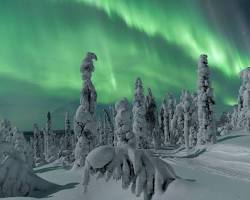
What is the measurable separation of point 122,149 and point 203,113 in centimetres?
4401

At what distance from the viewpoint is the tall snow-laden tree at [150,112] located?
77.4 meters

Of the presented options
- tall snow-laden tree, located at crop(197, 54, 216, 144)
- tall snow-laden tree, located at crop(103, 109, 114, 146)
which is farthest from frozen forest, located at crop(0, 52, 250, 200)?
tall snow-laden tree, located at crop(103, 109, 114, 146)

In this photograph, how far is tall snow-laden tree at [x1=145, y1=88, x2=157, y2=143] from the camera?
77375 mm

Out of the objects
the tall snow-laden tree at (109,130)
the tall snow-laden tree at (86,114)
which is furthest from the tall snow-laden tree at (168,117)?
the tall snow-laden tree at (86,114)

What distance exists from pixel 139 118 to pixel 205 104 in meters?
13.1

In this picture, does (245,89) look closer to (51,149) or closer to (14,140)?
(14,140)

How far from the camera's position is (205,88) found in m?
55.1

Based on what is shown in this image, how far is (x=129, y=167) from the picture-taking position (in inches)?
445

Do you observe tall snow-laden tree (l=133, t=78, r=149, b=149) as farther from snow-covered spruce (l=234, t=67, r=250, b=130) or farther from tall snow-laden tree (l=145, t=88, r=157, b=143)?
snow-covered spruce (l=234, t=67, r=250, b=130)

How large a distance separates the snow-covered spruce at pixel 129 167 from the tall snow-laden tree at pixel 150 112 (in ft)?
213

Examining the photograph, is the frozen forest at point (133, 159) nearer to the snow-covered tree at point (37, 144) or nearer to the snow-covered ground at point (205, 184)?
the snow-covered ground at point (205, 184)

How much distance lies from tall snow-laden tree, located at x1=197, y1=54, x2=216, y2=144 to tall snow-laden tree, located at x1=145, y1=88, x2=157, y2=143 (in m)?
22.7

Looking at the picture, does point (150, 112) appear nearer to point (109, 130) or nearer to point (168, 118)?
point (168, 118)

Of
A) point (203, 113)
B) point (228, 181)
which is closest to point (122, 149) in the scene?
point (228, 181)
